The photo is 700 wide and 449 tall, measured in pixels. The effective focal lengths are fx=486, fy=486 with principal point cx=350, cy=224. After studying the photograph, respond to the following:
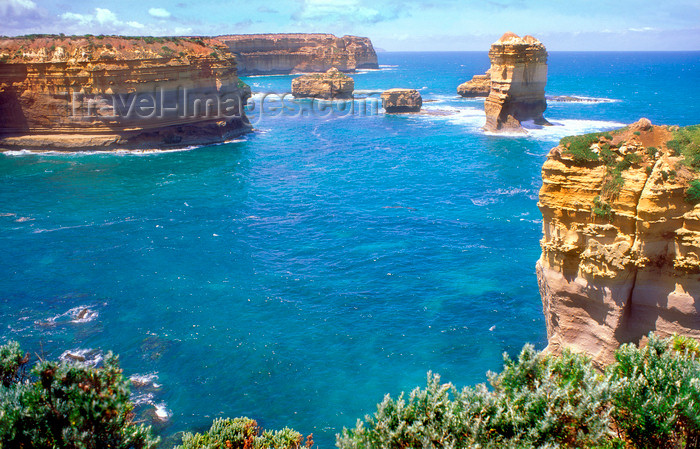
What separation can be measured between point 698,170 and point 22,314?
32.8 m

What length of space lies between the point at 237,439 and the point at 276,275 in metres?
16.6

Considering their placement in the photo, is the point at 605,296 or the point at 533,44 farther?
the point at 533,44

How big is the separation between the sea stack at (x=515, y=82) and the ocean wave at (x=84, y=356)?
65095 millimetres

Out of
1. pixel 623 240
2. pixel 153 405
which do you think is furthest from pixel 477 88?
pixel 153 405

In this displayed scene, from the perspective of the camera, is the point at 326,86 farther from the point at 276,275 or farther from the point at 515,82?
the point at 276,275

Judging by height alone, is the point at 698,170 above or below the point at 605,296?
above

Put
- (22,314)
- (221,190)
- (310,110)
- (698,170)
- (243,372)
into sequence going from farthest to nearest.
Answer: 1. (310,110)
2. (221,190)
3. (22,314)
4. (243,372)
5. (698,170)

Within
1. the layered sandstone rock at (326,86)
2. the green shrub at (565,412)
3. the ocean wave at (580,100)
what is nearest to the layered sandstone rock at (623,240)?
the green shrub at (565,412)

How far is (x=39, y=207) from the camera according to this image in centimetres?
4578

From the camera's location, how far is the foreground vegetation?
Result: 11.5m

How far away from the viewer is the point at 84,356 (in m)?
23.7

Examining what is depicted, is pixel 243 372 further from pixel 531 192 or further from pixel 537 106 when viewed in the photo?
pixel 537 106

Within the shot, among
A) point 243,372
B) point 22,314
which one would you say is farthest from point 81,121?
point 243,372

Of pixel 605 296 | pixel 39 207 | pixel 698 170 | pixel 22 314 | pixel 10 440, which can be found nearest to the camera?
pixel 10 440
